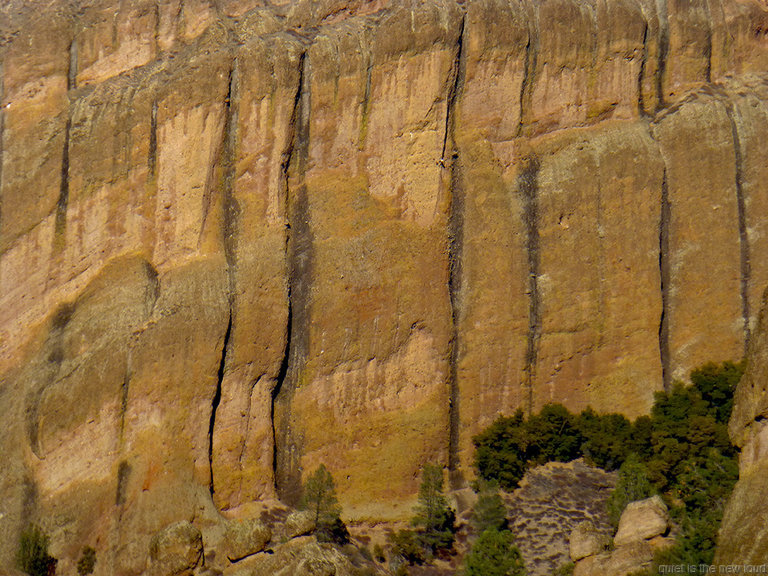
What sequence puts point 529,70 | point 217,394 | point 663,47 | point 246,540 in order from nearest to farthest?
point 246,540 → point 217,394 → point 529,70 → point 663,47

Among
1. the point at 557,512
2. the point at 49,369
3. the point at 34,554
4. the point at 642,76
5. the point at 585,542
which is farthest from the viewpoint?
the point at 642,76

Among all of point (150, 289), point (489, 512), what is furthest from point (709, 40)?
point (150, 289)

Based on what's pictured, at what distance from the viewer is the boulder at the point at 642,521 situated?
151 feet

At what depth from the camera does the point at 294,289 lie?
54750 millimetres

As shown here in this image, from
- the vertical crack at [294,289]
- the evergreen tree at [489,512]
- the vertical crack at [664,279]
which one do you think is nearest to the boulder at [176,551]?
the vertical crack at [294,289]

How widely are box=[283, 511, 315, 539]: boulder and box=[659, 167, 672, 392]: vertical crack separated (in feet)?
61.7

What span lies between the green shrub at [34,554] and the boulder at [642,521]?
2470 centimetres

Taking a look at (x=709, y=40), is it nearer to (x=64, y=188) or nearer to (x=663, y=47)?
(x=663, y=47)

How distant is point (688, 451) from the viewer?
50406 mm

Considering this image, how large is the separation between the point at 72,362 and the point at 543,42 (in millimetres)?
28592

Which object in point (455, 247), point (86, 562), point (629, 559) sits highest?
point (455, 247)

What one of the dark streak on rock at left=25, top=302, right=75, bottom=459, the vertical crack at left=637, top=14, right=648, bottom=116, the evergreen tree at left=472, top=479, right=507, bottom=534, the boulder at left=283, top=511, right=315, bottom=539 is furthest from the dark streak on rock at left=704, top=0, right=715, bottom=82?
the dark streak on rock at left=25, top=302, right=75, bottom=459

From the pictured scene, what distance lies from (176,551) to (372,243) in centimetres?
1745

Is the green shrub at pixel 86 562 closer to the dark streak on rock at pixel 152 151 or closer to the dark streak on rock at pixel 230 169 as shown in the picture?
the dark streak on rock at pixel 230 169
